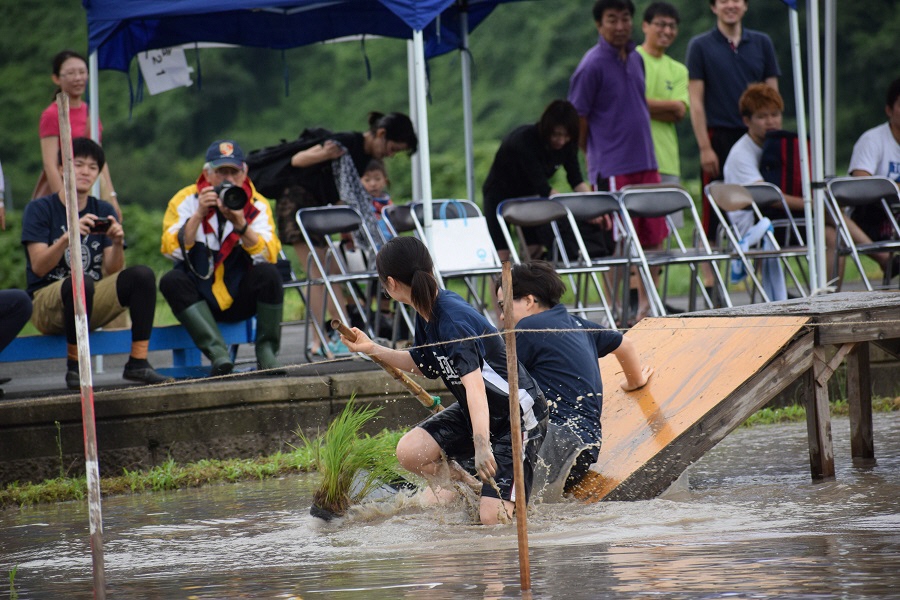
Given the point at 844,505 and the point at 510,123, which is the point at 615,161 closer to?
the point at 844,505

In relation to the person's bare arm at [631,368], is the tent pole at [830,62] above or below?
above

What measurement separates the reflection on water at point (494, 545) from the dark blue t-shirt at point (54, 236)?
1.81m

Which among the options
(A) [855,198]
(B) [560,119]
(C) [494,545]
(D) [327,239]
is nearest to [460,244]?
(D) [327,239]

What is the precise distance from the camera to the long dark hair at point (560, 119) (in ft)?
32.4

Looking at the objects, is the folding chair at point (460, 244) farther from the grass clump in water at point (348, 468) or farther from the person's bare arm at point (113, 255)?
the grass clump in water at point (348, 468)

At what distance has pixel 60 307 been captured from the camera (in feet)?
26.1

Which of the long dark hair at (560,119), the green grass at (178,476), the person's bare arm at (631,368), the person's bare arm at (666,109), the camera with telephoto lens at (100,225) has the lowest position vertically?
the green grass at (178,476)

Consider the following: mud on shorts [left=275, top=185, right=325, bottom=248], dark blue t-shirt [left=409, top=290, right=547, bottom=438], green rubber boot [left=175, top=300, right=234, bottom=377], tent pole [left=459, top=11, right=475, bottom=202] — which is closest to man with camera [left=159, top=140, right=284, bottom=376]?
green rubber boot [left=175, top=300, right=234, bottom=377]

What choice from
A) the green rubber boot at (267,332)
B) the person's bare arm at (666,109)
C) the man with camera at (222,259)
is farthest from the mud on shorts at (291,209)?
the person's bare arm at (666,109)

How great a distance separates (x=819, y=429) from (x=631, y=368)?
0.94 meters

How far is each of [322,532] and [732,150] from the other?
5.83 meters

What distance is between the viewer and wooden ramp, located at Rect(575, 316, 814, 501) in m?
5.94

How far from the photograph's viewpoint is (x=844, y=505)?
5656mm

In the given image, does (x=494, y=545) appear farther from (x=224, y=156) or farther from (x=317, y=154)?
(x=317, y=154)
